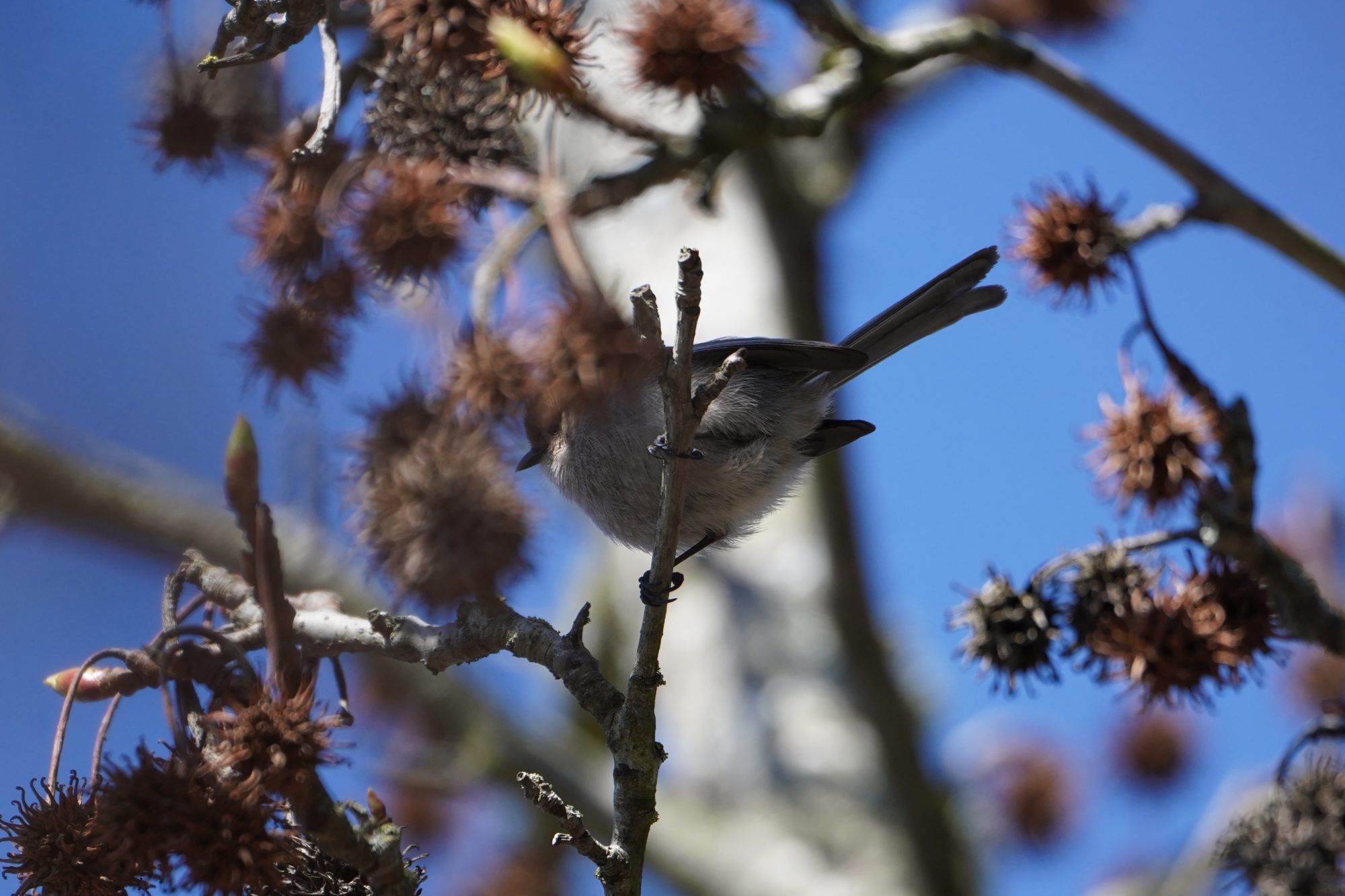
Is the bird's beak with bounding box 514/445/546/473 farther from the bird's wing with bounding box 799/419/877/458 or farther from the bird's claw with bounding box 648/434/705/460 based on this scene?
the bird's wing with bounding box 799/419/877/458

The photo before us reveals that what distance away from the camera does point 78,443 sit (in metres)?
4.62

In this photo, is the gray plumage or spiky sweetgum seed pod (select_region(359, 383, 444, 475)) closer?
spiky sweetgum seed pod (select_region(359, 383, 444, 475))

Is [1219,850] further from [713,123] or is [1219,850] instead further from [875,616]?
[875,616]

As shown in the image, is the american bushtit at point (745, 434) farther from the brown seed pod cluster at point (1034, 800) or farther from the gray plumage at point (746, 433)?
the brown seed pod cluster at point (1034, 800)

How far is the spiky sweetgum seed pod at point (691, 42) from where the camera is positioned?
245 centimetres

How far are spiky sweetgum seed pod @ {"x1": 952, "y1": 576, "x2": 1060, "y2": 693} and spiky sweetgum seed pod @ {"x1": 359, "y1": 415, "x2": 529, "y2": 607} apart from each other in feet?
4.25

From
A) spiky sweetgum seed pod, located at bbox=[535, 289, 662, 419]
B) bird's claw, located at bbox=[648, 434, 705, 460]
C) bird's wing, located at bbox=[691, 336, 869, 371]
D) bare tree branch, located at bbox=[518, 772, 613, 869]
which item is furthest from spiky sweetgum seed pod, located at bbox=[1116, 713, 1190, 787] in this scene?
spiky sweetgum seed pod, located at bbox=[535, 289, 662, 419]

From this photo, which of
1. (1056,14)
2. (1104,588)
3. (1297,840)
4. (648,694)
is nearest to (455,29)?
(648,694)

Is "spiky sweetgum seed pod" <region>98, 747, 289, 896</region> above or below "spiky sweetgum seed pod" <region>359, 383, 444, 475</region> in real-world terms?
below

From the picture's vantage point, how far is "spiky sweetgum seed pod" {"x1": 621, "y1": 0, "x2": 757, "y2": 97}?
2.45 meters

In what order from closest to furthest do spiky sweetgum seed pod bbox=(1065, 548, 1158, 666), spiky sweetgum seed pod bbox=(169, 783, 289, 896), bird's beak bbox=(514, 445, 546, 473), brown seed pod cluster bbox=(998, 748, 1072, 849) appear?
spiky sweetgum seed pod bbox=(169, 783, 289, 896)
spiky sweetgum seed pod bbox=(1065, 548, 1158, 666)
bird's beak bbox=(514, 445, 546, 473)
brown seed pod cluster bbox=(998, 748, 1072, 849)

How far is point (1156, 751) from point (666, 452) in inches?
168

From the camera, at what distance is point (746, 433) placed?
276 centimetres

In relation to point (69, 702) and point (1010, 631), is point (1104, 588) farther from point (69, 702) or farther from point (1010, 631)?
point (69, 702)
